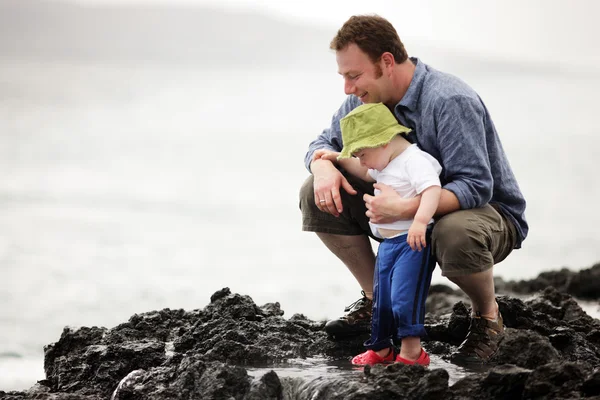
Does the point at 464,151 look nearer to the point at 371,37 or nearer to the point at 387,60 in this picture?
the point at 387,60

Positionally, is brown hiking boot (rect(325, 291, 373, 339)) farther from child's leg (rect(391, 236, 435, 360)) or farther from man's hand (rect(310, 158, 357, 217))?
child's leg (rect(391, 236, 435, 360))

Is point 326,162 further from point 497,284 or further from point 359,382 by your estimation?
point 497,284

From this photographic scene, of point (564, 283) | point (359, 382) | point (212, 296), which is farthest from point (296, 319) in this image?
point (564, 283)

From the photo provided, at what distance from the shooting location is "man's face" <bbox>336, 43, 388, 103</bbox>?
17.9 feet

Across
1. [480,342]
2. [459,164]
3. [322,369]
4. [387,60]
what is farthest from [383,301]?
[387,60]

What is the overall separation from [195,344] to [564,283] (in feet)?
19.8

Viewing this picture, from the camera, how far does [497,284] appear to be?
11312 mm

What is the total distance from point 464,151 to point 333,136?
1.20 m

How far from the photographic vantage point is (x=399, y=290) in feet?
16.9

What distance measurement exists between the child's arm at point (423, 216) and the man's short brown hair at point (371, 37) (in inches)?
37.5

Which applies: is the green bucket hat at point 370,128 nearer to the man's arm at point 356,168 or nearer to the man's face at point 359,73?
the man's face at point 359,73

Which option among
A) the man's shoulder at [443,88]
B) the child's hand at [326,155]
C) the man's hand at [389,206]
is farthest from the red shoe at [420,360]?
the man's shoulder at [443,88]

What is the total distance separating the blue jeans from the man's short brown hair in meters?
1.12

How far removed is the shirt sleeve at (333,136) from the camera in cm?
607
